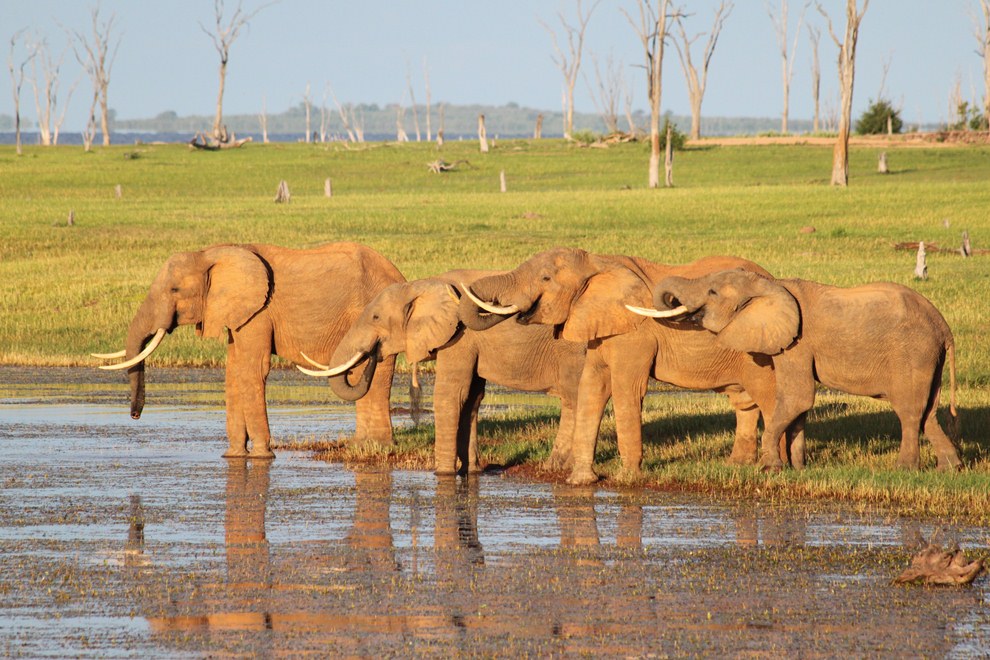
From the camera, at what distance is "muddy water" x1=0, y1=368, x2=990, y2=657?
8461mm

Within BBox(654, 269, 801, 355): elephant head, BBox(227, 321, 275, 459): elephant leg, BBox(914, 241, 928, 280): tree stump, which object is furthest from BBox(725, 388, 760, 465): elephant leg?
BBox(914, 241, 928, 280): tree stump

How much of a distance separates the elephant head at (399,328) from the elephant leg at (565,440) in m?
1.43

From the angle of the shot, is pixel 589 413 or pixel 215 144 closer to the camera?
pixel 589 413

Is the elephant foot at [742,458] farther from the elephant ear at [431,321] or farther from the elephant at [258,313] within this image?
the elephant at [258,313]

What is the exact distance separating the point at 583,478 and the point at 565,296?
1.61 m

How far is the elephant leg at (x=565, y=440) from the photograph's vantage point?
15039 mm

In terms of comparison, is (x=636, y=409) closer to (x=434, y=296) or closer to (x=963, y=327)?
(x=434, y=296)

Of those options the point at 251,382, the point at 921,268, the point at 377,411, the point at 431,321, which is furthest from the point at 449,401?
the point at 921,268

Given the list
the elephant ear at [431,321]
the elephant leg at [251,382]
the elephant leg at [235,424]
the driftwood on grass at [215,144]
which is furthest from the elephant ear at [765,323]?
the driftwood on grass at [215,144]

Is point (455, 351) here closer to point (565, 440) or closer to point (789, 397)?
point (565, 440)

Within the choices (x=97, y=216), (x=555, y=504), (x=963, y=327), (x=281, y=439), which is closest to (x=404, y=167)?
(x=97, y=216)

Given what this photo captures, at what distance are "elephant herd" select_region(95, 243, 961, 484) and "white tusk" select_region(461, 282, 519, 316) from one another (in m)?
0.02

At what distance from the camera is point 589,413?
14227 mm

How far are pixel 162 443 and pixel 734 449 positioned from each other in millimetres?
6087
